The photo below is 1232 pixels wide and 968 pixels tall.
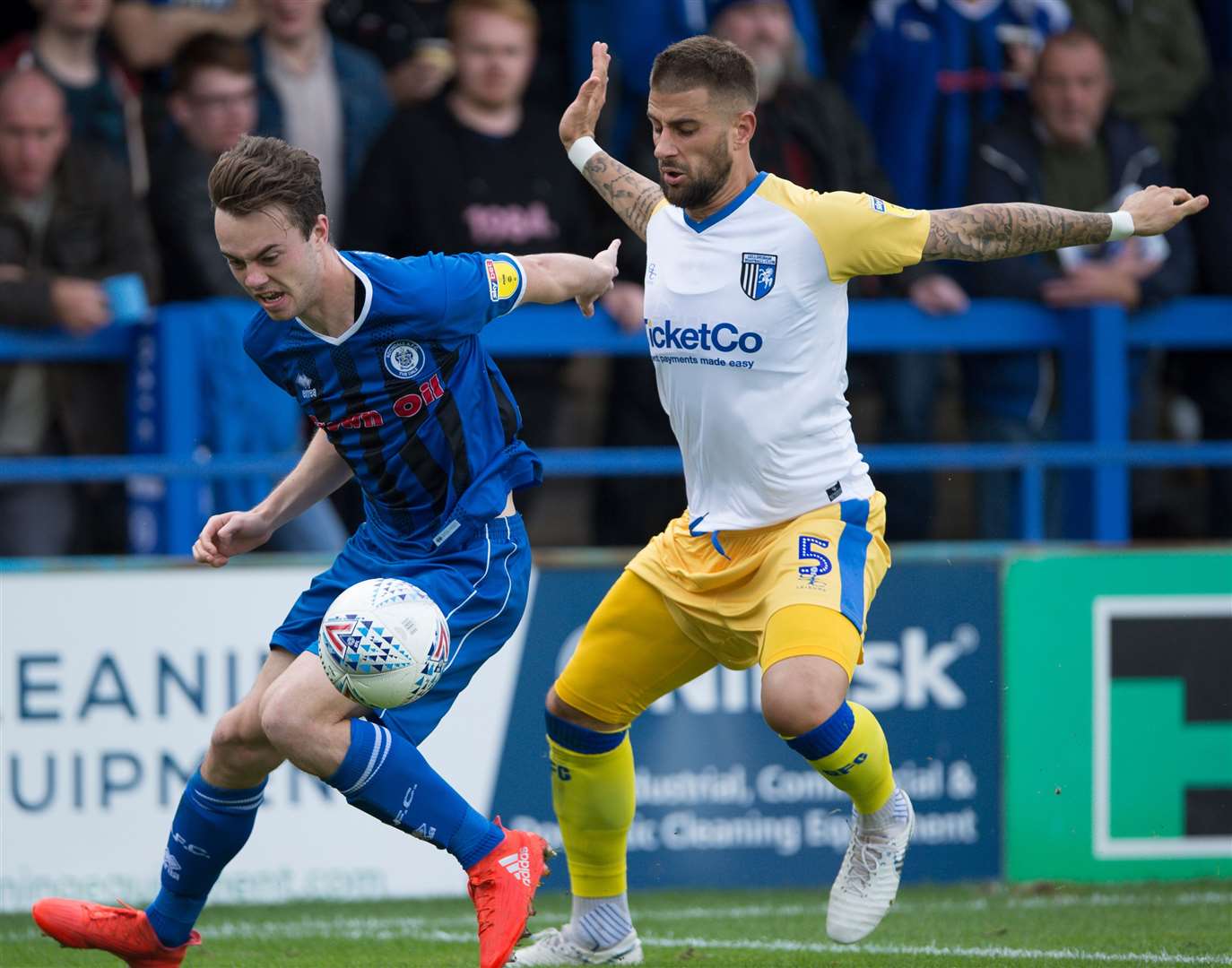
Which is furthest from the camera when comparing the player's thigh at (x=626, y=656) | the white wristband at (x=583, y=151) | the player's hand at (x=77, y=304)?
the player's hand at (x=77, y=304)

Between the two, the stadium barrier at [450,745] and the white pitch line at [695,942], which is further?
the stadium barrier at [450,745]

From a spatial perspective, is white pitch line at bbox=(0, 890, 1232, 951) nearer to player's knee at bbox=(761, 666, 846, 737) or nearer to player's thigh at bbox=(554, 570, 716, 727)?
player's thigh at bbox=(554, 570, 716, 727)

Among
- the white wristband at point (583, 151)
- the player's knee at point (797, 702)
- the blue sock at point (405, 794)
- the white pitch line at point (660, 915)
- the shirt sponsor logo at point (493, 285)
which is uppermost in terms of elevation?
the white wristband at point (583, 151)

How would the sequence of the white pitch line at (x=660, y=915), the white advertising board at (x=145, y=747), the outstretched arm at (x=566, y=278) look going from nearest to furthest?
the outstretched arm at (x=566, y=278) < the white pitch line at (x=660, y=915) < the white advertising board at (x=145, y=747)

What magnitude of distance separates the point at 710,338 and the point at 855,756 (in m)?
1.21

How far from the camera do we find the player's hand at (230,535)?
17.6 ft

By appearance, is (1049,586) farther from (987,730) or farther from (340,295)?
(340,295)

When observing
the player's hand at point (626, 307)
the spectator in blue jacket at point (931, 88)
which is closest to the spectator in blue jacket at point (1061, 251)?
the spectator in blue jacket at point (931, 88)

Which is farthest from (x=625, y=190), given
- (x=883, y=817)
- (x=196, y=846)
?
(x=196, y=846)

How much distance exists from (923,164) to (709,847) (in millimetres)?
3532

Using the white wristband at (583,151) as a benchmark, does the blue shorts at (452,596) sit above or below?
below

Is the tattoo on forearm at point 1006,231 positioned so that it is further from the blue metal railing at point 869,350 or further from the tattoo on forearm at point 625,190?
the blue metal railing at point 869,350

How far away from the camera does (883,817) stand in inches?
218

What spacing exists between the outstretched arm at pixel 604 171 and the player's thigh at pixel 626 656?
1102 mm
